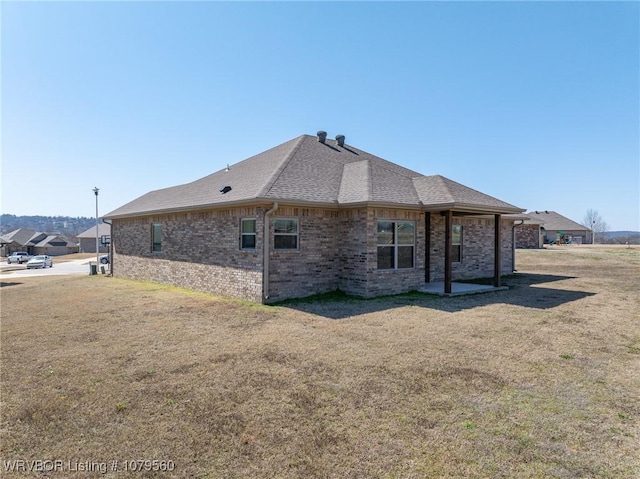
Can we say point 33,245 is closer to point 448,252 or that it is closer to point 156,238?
point 156,238

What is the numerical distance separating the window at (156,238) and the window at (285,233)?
7.92 metres

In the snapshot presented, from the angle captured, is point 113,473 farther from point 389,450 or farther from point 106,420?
point 389,450

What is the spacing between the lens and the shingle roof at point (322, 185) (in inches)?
437

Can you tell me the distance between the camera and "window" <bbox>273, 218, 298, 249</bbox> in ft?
35.3

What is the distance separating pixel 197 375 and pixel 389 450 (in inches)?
118

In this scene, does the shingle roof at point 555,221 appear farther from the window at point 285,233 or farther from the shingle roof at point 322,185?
the window at point 285,233

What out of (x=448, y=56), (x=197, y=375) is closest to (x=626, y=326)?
(x=197, y=375)

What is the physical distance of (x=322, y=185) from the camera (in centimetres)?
1222

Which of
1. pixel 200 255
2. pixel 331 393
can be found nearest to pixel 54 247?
pixel 200 255

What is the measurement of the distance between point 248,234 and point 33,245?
70.2 m

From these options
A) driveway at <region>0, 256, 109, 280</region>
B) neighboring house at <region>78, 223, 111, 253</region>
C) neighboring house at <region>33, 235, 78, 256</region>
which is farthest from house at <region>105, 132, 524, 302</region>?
neighboring house at <region>33, 235, 78, 256</region>

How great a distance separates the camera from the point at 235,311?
376 inches

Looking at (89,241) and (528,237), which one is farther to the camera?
(89,241)

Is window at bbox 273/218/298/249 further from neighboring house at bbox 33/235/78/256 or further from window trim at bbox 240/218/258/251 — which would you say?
neighboring house at bbox 33/235/78/256
